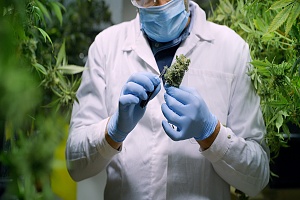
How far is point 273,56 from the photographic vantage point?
1950 mm

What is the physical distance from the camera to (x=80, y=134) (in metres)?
1.82

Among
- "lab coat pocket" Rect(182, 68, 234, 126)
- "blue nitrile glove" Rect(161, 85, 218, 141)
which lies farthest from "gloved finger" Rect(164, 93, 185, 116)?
"lab coat pocket" Rect(182, 68, 234, 126)

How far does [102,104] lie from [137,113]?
249 millimetres

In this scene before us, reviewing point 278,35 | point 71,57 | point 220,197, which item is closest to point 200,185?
point 220,197

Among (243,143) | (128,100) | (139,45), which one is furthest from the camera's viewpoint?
(139,45)

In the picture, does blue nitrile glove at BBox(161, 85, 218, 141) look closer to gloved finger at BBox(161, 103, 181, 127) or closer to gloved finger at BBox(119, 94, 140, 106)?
gloved finger at BBox(161, 103, 181, 127)

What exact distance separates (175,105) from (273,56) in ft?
1.77

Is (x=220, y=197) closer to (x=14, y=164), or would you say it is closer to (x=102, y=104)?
(x=102, y=104)

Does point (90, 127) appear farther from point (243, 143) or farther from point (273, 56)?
point (273, 56)

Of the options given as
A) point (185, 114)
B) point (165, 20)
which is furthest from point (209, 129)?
point (165, 20)

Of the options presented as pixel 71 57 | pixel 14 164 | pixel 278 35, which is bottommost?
pixel 71 57

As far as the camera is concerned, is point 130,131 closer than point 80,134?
Yes

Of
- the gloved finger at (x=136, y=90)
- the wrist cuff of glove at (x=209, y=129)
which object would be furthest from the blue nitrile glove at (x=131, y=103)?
the wrist cuff of glove at (x=209, y=129)

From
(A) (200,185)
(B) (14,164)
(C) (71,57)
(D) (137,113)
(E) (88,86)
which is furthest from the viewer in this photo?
A: (C) (71,57)
